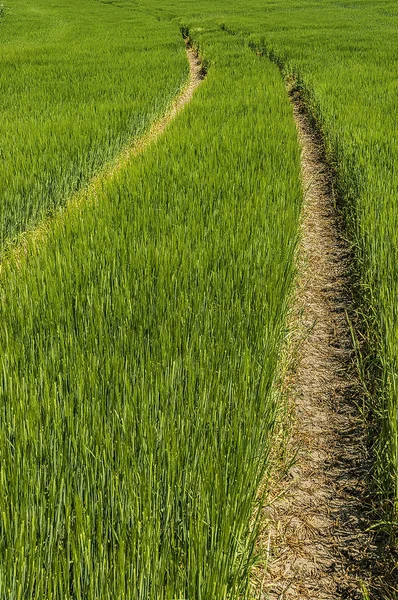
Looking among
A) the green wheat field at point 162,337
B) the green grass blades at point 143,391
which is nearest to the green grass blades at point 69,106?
the green wheat field at point 162,337

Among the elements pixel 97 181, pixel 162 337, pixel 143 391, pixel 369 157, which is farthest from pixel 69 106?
pixel 143 391

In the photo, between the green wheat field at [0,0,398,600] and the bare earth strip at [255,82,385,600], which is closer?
the green wheat field at [0,0,398,600]

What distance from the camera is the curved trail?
3.61m

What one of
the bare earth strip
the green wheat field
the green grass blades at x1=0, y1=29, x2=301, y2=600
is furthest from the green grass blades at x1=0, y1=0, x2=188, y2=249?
the bare earth strip

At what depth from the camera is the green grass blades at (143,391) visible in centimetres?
120

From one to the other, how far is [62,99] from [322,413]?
7.43 meters

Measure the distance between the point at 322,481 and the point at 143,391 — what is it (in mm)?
816

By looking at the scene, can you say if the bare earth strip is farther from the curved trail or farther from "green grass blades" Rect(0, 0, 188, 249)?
"green grass blades" Rect(0, 0, 188, 249)

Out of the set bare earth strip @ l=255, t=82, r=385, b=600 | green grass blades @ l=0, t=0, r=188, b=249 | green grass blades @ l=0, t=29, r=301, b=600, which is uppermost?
green grass blades @ l=0, t=0, r=188, b=249

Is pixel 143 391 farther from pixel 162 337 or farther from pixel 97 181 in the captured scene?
pixel 97 181

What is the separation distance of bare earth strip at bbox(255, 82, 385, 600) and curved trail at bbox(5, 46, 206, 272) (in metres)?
1.67

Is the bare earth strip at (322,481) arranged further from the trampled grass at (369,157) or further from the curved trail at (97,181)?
the curved trail at (97,181)

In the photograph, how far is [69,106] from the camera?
7.65 meters

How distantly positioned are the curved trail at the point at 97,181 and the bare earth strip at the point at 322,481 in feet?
5.48
